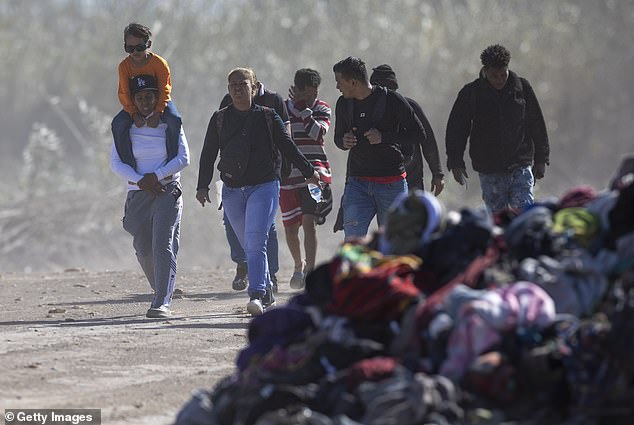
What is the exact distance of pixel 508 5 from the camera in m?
31.7

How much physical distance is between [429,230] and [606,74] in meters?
22.2

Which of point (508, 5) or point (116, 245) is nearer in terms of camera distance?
point (116, 245)

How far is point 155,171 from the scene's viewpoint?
10688mm

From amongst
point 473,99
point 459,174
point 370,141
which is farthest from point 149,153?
point 473,99

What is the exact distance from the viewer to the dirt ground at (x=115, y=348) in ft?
24.9

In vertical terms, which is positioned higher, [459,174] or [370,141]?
[370,141]

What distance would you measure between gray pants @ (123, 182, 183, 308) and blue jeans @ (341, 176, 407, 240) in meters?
1.30

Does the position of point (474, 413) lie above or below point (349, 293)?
below

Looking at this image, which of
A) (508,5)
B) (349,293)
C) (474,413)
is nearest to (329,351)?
(349,293)

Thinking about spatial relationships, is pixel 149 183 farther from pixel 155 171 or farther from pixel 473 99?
pixel 473 99

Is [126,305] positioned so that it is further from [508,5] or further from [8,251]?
[508,5]

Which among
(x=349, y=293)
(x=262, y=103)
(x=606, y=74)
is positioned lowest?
(x=349, y=293)

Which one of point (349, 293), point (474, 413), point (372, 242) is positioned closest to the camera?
point (474, 413)

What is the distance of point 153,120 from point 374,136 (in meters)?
1.72
